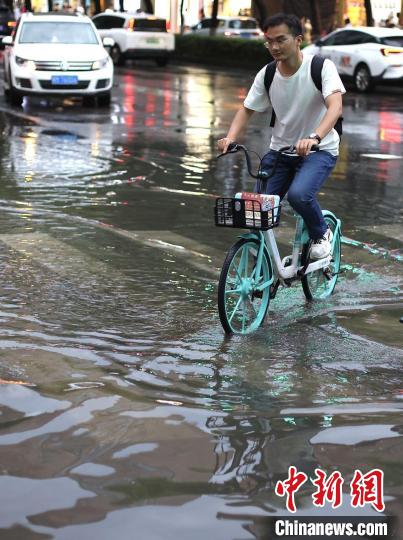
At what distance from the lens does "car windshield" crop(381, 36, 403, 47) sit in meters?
29.4

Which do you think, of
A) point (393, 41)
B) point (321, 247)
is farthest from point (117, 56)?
point (321, 247)

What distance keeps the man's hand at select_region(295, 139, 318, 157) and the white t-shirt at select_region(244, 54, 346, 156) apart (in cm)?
43

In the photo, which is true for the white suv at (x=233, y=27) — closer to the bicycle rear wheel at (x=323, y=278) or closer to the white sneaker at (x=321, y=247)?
the bicycle rear wheel at (x=323, y=278)

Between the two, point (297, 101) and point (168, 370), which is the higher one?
point (297, 101)

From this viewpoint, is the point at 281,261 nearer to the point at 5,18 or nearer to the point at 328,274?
the point at 328,274

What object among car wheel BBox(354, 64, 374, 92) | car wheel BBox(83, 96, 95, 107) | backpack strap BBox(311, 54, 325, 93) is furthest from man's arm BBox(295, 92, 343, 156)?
car wheel BBox(354, 64, 374, 92)

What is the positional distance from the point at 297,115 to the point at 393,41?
2356 centimetres

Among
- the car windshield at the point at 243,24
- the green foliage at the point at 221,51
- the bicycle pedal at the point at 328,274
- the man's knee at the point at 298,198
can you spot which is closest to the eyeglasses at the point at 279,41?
the man's knee at the point at 298,198

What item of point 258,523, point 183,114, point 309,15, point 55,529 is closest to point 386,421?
point 258,523

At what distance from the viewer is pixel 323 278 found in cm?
Answer: 768

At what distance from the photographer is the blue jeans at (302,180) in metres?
6.89

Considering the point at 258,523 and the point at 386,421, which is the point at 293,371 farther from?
the point at 258,523

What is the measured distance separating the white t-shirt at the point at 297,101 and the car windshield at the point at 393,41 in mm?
23266

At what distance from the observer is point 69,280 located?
25.7ft
